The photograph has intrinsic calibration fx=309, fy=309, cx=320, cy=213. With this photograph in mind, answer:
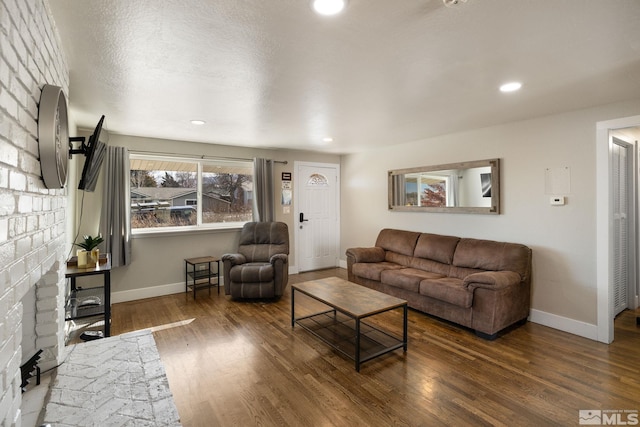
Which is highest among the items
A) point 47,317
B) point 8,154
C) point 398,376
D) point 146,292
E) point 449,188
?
point 449,188

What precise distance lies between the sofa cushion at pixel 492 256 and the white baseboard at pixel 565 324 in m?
0.52

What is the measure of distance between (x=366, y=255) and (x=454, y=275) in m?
1.23

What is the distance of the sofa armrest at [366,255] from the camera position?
446cm

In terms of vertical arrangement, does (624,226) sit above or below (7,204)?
below

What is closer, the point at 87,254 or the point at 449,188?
the point at 87,254

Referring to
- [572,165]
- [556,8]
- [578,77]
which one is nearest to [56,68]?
[556,8]

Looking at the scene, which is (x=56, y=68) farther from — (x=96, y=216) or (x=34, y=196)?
(x=96, y=216)

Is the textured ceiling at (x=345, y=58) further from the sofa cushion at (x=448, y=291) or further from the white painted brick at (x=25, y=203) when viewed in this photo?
the sofa cushion at (x=448, y=291)

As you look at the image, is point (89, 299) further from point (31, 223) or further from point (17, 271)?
point (17, 271)

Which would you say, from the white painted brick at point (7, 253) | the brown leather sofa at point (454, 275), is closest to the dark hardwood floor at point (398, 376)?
the brown leather sofa at point (454, 275)

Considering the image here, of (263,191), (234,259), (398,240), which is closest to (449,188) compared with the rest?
(398,240)

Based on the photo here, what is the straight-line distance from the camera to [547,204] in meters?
3.28

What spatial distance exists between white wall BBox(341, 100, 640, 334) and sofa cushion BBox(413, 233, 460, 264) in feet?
0.69

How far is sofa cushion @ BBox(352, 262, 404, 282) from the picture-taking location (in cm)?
405
